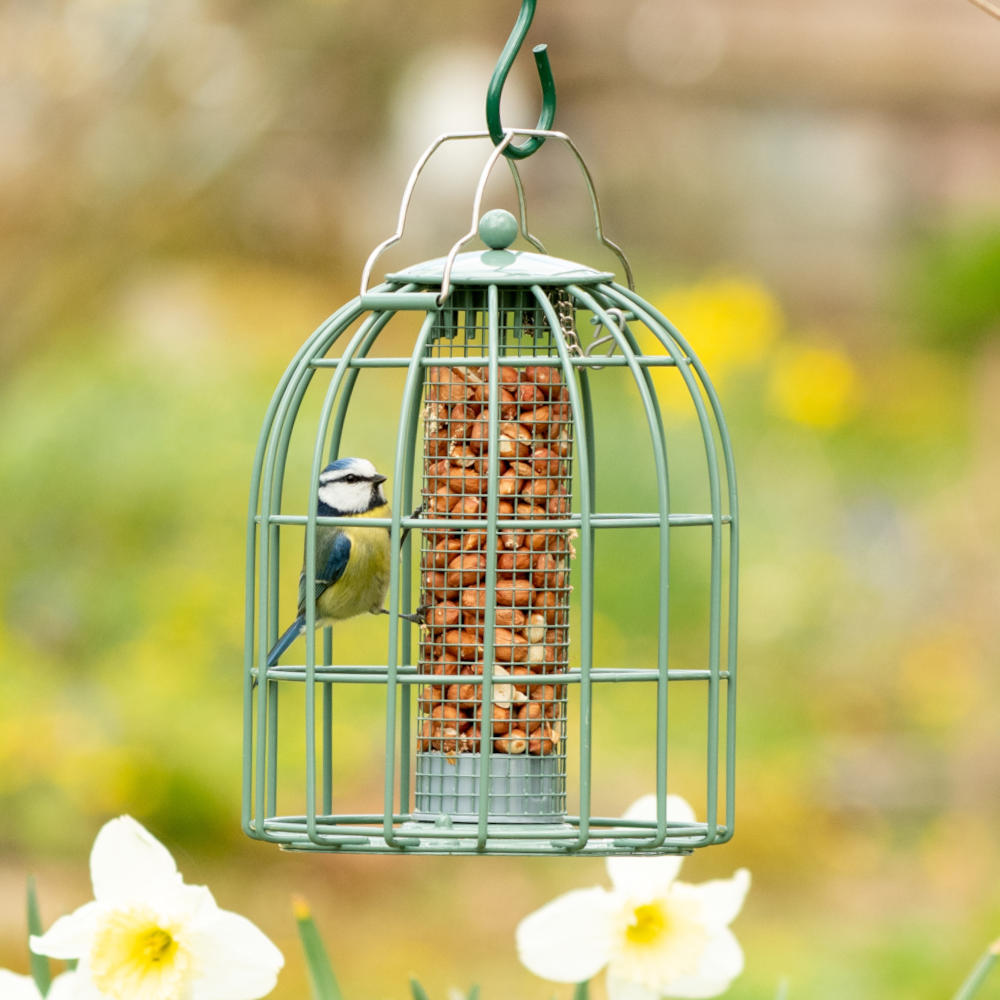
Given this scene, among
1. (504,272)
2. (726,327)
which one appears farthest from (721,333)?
(504,272)

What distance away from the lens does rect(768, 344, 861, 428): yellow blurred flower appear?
904cm

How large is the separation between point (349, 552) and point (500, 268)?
69 cm

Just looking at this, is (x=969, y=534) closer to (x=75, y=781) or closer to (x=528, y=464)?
(x=75, y=781)

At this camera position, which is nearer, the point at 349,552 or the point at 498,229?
the point at 498,229

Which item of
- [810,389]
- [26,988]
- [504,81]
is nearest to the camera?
[26,988]

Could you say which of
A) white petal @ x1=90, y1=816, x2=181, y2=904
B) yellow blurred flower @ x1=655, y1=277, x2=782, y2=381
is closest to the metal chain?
white petal @ x1=90, y1=816, x2=181, y2=904

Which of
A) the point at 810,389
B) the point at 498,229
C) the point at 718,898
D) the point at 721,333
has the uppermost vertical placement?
the point at 721,333

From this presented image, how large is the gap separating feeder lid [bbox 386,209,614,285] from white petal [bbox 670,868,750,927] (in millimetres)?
1047

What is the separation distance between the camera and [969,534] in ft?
30.5

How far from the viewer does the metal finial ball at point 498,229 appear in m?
3.05

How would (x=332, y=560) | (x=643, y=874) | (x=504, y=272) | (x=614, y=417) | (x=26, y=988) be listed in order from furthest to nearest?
1. (x=614, y=417)
2. (x=332, y=560)
3. (x=504, y=272)
4. (x=643, y=874)
5. (x=26, y=988)

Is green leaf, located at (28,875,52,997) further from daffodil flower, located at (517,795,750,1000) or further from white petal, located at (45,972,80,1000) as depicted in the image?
daffodil flower, located at (517,795,750,1000)

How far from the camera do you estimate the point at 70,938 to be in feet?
7.92

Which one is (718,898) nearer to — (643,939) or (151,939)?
(643,939)
